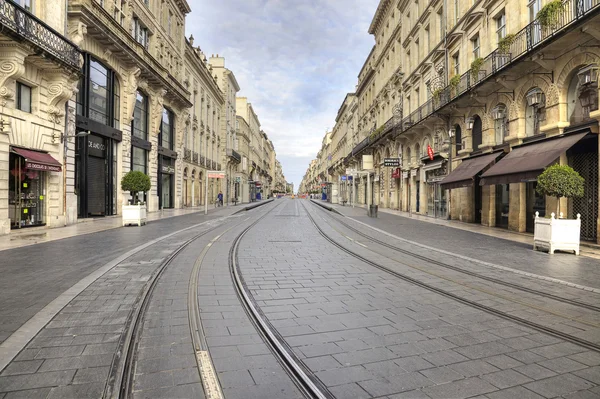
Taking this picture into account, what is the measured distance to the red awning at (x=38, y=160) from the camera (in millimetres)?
12233

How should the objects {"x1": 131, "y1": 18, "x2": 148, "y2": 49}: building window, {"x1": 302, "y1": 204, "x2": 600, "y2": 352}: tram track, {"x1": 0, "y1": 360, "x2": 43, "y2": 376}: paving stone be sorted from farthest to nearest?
{"x1": 131, "y1": 18, "x2": 148, "y2": 49}: building window
{"x1": 302, "y1": 204, "x2": 600, "y2": 352}: tram track
{"x1": 0, "y1": 360, "x2": 43, "y2": 376}: paving stone

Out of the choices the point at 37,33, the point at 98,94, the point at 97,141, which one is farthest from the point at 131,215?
the point at 98,94

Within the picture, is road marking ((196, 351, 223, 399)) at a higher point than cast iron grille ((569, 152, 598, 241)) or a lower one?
lower

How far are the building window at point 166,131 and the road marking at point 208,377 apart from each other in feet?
91.3

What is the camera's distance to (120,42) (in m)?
18.9

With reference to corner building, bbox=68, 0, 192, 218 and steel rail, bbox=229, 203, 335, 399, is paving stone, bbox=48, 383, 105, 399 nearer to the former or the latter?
steel rail, bbox=229, 203, 335, 399

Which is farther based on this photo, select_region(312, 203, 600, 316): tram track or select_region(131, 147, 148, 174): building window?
select_region(131, 147, 148, 174): building window

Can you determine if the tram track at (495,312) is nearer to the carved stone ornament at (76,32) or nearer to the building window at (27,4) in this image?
the building window at (27,4)

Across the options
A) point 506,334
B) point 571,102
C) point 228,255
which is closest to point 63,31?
point 228,255

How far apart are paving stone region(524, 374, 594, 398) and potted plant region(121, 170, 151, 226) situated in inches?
594

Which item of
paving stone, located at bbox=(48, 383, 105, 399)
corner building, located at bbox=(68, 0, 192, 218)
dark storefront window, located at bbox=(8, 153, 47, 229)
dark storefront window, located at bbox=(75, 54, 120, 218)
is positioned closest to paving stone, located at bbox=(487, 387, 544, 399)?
paving stone, located at bbox=(48, 383, 105, 399)

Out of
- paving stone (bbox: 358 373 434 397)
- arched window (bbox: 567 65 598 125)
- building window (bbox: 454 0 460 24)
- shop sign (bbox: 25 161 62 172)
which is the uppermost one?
building window (bbox: 454 0 460 24)

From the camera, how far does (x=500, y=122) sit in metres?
15.5

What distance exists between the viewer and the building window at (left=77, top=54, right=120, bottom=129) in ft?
57.1
